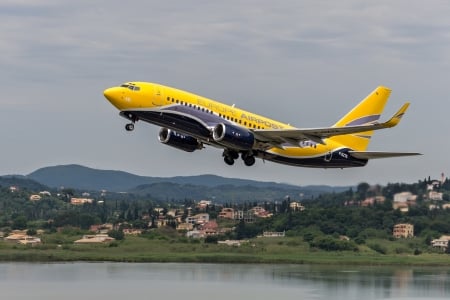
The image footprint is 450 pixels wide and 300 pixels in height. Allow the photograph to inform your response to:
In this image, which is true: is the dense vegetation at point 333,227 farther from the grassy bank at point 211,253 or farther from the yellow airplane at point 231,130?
the yellow airplane at point 231,130

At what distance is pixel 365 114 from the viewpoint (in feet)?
296

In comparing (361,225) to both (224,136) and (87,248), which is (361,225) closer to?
(87,248)

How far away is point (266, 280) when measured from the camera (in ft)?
458

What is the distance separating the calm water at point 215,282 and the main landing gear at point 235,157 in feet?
140

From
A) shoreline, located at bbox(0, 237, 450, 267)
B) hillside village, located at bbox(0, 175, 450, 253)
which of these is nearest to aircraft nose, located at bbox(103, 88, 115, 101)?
hillside village, located at bbox(0, 175, 450, 253)

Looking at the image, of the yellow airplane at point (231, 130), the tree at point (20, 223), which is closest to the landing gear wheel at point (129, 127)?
the yellow airplane at point (231, 130)

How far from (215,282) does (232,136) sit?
6524cm

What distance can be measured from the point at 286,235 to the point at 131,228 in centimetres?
2946

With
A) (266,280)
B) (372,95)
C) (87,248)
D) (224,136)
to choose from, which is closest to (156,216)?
(87,248)

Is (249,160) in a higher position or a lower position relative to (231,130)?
lower

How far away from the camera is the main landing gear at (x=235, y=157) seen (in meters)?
79.7

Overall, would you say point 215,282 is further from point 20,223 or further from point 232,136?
point 232,136

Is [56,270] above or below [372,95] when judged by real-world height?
below

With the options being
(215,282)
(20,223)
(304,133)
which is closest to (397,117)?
(304,133)
